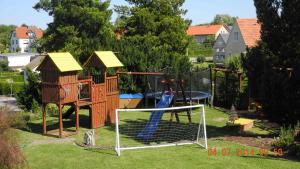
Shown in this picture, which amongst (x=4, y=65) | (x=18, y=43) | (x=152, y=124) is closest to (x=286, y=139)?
(x=152, y=124)

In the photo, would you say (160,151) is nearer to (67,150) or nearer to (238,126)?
(67,150)

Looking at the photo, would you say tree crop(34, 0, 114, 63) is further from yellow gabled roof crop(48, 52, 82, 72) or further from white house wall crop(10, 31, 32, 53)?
white house wall crop(10, 31, 32, 53)

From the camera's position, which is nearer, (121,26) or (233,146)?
(233,146)

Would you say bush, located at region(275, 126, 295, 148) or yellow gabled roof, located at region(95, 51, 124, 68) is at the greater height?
yellow gabled roof, located at region(95, 51, 124, 68)

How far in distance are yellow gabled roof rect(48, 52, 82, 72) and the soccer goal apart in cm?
247

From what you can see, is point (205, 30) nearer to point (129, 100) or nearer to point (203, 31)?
point (203, 31)

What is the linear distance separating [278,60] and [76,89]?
760 cm

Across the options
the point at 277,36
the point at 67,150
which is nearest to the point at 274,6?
the point at 277,36

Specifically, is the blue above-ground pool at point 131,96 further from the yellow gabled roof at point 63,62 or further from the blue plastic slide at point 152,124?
the blue plastic slide at point 152,124

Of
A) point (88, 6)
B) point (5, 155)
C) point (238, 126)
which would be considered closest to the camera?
point (5, 155)

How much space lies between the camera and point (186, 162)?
11.5 m

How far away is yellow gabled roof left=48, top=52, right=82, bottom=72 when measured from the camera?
15.8m

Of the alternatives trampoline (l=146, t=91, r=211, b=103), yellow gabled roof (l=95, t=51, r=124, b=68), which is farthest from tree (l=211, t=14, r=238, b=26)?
yellow gabled roof (l=95, t=51, r=124, b=68)

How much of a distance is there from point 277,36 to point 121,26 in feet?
84.0
